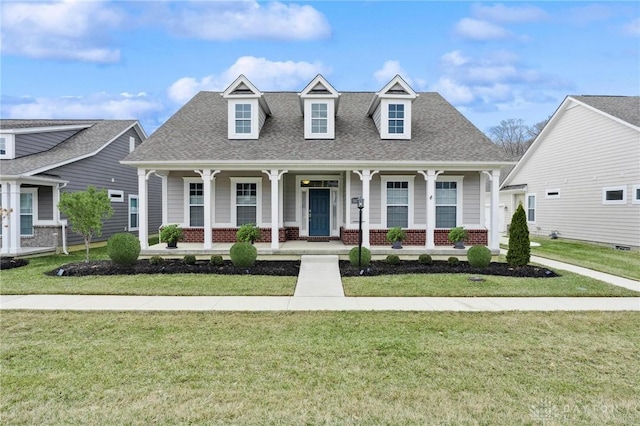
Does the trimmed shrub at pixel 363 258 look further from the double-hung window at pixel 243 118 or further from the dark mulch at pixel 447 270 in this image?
the double-hung window at pixel 243 118

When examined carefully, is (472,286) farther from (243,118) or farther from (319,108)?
(243,118)

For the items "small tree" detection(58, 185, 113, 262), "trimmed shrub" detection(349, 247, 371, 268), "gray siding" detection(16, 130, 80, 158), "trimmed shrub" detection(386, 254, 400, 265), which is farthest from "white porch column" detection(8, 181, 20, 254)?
"trimmed shrub" detection(386, 254, 400, 265)

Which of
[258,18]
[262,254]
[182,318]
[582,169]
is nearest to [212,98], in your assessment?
[258,18]

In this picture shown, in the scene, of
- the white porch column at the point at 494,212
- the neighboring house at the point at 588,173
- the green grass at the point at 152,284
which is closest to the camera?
the green grass at the point at 152,284

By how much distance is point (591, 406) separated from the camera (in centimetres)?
348

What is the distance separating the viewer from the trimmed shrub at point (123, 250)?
33.4ft

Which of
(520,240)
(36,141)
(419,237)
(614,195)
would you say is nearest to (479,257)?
(520,240)

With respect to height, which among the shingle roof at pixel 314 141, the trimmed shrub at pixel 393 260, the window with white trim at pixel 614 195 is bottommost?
the trimmed shrub at pixel 393 260

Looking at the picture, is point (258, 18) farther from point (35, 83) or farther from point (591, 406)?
point (591, 406)

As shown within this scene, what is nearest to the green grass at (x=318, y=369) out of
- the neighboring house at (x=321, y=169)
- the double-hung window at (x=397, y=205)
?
the neighboring house at (x=321, y=169)

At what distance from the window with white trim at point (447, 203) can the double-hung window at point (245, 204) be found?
23.3 feet

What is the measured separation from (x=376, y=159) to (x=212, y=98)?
8.95 meters

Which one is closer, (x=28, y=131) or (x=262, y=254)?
(x=262, y=254)

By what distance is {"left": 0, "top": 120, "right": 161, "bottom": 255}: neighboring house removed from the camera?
13.5 metres
